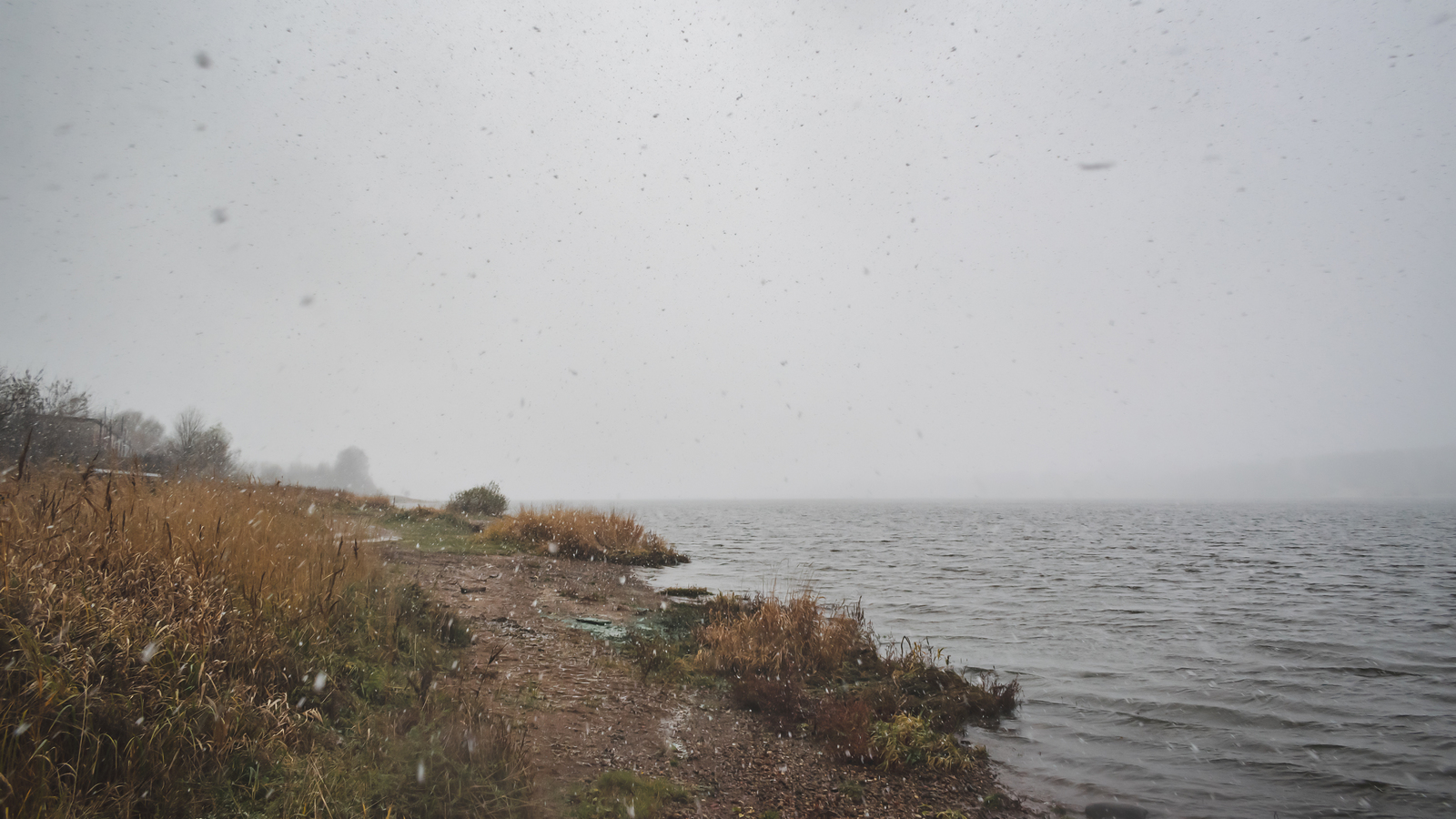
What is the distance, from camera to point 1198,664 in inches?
456

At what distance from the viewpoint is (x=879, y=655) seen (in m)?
11.2

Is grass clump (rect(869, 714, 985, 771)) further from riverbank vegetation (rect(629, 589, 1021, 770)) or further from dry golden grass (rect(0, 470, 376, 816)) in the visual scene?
dry golden grass (rect(0, 470, 376, 816))

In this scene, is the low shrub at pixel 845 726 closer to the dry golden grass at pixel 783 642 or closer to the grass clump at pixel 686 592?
the dry golden grass at pixel 783 642

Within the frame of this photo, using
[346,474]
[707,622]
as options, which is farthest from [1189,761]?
[346,474]

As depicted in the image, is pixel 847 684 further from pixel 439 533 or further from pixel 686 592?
pixel 439 533

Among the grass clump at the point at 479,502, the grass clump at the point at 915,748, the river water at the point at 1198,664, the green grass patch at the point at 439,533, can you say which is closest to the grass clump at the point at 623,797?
the grass clump at the point at 915,748

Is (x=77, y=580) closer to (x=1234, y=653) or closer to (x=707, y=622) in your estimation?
(x=707, y=622)

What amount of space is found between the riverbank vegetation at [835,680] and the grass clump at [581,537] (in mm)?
8794

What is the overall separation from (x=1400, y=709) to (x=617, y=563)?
18.2 meters

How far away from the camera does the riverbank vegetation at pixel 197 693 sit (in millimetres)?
3303

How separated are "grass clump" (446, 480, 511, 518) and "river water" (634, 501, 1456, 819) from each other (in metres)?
12.4

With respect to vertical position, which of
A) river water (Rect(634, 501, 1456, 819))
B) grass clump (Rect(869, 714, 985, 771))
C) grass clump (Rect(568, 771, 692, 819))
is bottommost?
river water (Rect(634, 501, 1456, 819))

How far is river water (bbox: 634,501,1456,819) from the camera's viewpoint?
6984mm

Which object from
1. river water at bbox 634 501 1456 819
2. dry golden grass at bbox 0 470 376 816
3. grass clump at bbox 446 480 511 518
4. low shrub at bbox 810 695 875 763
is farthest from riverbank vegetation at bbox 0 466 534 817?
grass clump at bbox 446 480 511 518
